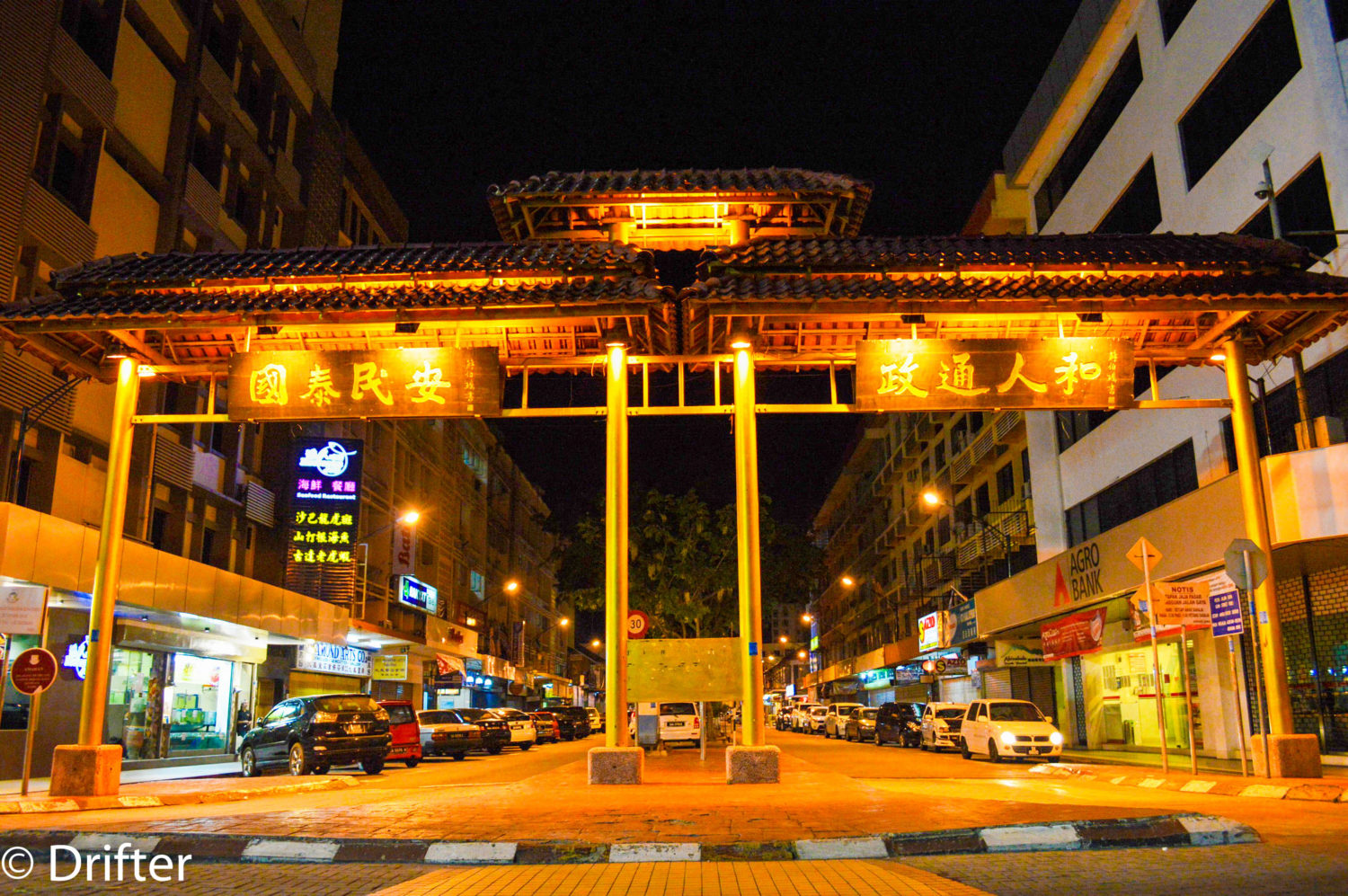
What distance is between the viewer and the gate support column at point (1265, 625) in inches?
551

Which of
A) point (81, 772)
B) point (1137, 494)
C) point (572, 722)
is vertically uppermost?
point (1137, 494)

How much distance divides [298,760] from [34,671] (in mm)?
8785

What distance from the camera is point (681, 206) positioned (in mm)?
16625

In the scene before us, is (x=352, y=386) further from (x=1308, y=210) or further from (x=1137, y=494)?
(x=1137, y=494)

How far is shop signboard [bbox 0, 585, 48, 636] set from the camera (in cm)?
1435

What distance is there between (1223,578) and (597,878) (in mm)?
12421

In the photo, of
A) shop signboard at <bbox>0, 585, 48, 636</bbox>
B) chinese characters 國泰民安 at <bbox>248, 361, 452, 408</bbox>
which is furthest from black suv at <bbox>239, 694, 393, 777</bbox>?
chinese characters 國泰民安 at <bbox>248, 361, 452, 408</bbox>

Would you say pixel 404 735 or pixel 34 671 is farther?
pixel 404 735

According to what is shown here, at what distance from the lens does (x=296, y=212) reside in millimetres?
38406

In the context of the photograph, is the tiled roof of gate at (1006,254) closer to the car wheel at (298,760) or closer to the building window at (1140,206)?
the building window at (1140,206)

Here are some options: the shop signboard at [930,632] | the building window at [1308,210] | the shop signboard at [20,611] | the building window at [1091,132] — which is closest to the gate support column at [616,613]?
the shop signboard at [20,611]

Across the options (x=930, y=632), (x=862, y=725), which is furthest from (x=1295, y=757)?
(x=930, y=632)

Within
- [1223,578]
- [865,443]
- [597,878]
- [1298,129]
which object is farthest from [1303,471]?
[865,443]

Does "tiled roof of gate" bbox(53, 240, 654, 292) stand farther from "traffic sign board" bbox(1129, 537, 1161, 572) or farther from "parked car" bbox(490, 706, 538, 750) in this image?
"parked car" bbox(490, 706, 538, 750)
